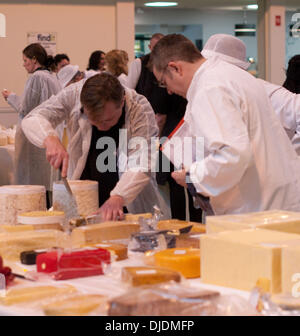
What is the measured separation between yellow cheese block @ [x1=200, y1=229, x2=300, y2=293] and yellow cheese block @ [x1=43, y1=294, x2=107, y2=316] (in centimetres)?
34

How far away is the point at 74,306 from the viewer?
1.47m

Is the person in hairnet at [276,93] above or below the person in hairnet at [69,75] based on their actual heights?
below

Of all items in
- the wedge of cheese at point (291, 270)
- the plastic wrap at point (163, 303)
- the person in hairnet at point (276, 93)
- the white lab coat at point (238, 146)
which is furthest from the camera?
the person in hairnet at point (276, 93)

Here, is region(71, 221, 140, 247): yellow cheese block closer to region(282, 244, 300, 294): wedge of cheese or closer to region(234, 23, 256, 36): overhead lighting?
region(282, 244, 300, 294): wedge of cheese

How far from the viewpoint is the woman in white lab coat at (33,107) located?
6199 millimetres

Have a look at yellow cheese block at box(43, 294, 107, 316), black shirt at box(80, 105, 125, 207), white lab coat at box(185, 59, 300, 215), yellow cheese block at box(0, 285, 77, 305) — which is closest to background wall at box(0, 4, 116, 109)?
black shirt at box(80, 105, 125, 207)

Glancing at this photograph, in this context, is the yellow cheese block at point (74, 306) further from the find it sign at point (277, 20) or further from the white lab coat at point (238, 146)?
the find it sign at point (277, 20)

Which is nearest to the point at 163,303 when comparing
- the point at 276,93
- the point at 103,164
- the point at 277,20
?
the point at 103,164

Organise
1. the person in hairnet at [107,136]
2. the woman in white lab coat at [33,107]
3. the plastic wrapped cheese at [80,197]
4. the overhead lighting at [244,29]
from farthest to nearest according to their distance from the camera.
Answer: the overhead lighting at [244,29] → the woman in white lab coat at [33,107] → the person in hairnet at [107,136] → the plastic wrapped cheese at [80,197]

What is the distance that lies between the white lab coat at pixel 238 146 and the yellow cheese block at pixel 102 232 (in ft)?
0.99

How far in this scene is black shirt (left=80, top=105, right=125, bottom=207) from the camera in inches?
128

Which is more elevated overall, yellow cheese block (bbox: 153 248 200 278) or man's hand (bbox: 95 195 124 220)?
man's hand (bbox: 95 195 124 220)

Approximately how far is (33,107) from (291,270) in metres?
5.07

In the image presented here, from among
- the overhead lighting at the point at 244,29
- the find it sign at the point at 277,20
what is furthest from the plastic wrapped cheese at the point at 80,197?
the overhead lighting at the point at 244,29
